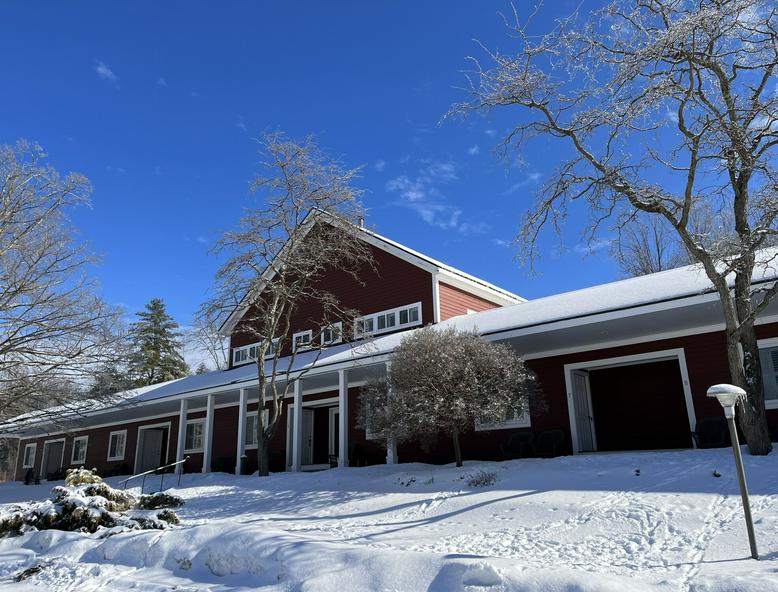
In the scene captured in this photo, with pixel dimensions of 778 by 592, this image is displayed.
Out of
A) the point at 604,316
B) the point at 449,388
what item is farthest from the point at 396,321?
the point at 604,316

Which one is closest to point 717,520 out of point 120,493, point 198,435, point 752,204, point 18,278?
point 752,204

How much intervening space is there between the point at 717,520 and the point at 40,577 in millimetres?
7602

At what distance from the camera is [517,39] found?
33.9ft

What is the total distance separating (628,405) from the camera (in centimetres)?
1537

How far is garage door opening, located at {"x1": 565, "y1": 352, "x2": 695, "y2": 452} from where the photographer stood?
1435 centimetres

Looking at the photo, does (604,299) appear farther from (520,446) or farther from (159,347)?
(159,347)

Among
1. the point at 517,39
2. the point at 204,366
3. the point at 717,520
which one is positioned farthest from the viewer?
the point at 204,366

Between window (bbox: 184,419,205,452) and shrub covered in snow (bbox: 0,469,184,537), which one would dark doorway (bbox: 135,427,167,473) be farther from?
shrub covered in snow (bbox: 0,469,184,537)

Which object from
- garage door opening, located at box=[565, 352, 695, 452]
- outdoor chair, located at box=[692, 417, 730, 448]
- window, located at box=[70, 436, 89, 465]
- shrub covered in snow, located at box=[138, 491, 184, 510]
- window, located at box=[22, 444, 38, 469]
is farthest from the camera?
window, located at box=[22, 444, 38, 469]

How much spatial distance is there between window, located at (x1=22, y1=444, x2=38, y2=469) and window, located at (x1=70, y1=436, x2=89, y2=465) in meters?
3.94

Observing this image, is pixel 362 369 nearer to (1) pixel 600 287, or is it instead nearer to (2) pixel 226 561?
(1) pixel 600 287

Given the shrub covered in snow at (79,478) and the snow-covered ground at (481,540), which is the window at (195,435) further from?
the snow-covered ground at (481,540)

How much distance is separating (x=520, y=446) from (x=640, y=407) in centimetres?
342

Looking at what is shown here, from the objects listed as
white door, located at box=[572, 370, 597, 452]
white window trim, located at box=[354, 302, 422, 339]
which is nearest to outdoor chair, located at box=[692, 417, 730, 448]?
white door, located at box=[572, 370, 597, 452]
